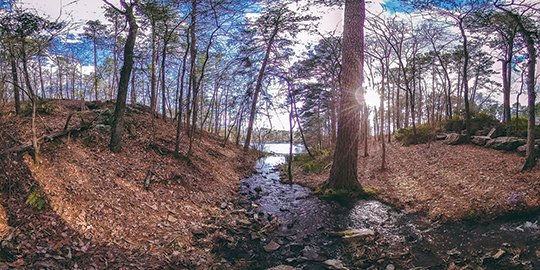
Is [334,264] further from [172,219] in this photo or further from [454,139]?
[454,139]

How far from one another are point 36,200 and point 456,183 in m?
10.1

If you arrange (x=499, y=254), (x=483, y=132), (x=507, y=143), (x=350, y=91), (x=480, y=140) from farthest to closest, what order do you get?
(x=483, y=132) < (x=480, y=140) < (x=507, y=143) < (x=350, y=91) < (x=499, y=254)

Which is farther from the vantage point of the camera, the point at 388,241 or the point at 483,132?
the point at 483,132

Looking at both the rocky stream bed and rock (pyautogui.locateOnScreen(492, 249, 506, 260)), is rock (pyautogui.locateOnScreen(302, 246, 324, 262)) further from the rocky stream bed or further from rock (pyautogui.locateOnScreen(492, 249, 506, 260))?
rock (pyautogui.locateOnScreen(492, 249, 506, 260))

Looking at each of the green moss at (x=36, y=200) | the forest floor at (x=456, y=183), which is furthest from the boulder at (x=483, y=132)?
the green moss at (x=36, y=200)

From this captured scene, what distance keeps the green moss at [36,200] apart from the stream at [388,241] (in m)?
3.97

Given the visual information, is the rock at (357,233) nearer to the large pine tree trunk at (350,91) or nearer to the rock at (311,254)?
the rock at (311,254)

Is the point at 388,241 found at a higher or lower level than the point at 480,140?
lower

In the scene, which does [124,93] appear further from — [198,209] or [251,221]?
[251,221]

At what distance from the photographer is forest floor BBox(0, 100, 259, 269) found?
4488 millimetres

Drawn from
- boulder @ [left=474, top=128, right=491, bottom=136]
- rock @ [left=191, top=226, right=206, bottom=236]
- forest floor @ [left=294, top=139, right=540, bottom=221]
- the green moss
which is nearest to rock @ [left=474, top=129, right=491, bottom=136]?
boulder @ [left=474, top=128, right=491, bottom=136]

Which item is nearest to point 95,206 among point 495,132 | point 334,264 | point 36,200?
point 36,200

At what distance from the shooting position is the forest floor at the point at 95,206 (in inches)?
177

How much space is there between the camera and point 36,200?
16.8ft
